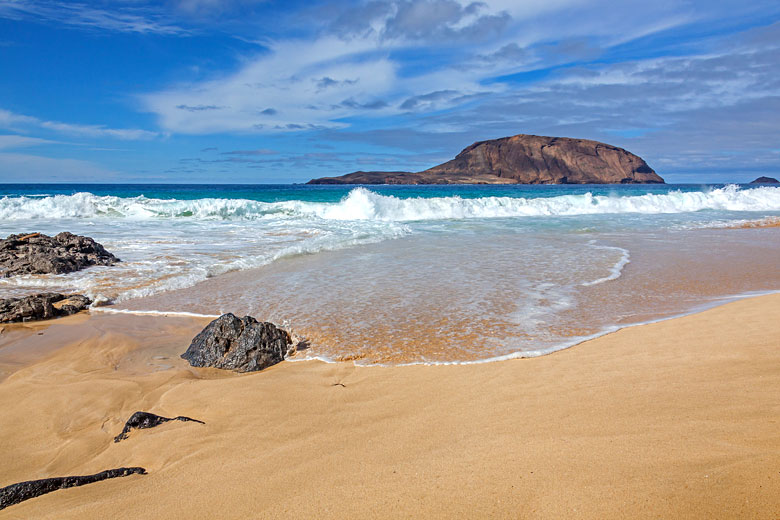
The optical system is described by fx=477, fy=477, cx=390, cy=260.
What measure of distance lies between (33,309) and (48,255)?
3491 millimetres

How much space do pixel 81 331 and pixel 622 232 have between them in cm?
1504

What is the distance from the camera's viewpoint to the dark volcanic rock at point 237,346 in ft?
13.7

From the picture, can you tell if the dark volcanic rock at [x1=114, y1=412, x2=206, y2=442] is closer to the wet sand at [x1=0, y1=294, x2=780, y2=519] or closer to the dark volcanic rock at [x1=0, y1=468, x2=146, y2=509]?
the wet sand at [x1=0, y1=294, x2=780, y2=519]

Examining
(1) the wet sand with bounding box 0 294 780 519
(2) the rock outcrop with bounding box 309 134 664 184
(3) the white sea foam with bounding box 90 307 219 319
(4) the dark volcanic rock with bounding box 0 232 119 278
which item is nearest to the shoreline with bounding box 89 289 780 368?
(3) the white sea foam with bounding box 90 307 219 319

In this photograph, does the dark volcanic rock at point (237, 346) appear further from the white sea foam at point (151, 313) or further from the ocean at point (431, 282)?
the white sea foam at point (151, 313)

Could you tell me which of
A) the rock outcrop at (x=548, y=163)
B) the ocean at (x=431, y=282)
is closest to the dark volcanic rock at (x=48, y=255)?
the ocean at (x=431, y=282)

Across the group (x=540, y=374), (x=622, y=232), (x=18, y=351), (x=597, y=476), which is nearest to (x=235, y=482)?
(x=597, y=476)

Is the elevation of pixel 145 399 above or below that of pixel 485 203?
below

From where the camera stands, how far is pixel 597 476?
186 centimetres

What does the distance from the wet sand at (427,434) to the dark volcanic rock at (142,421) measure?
8cm

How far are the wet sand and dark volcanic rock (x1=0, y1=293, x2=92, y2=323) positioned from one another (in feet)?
5.80

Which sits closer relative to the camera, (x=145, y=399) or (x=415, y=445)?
(x=415, y=445)

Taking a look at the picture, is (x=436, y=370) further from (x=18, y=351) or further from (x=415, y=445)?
(x=18, y=351)

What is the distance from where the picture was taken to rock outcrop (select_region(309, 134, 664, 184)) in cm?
11719
